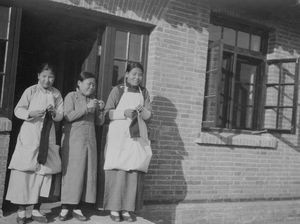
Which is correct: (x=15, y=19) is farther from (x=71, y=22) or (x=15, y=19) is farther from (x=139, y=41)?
(x=139, y=41)

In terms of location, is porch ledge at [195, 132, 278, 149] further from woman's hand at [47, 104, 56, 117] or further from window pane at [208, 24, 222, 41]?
woman's hand at [47, 104, 56, 117]

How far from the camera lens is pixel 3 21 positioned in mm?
4922

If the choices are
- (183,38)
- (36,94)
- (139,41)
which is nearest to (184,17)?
(183,38)

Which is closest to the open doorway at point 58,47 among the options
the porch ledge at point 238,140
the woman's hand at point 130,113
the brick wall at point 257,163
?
the woman's hand at point 130,113

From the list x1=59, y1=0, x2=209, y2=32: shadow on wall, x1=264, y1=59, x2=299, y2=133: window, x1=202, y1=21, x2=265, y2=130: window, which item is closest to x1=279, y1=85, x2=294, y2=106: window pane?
x1=264, y1=59, x2=299, y2=133: window

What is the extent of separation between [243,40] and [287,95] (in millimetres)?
1266

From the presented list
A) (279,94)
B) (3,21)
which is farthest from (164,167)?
(3,21)

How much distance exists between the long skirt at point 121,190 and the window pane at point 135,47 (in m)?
1.71

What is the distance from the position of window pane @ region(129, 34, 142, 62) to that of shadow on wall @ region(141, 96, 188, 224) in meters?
0.64

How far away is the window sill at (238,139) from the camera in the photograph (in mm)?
6367

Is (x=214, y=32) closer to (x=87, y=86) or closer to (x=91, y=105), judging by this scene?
(x=87, y=86)

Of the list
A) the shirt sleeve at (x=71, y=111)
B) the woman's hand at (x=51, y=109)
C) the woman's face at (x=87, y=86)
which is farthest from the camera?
the woman's face at (x=87, y=86)

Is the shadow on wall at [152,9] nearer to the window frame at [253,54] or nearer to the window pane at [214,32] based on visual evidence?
the window pane at [214,32]

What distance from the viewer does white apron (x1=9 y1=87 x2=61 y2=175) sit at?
14.7 ft
